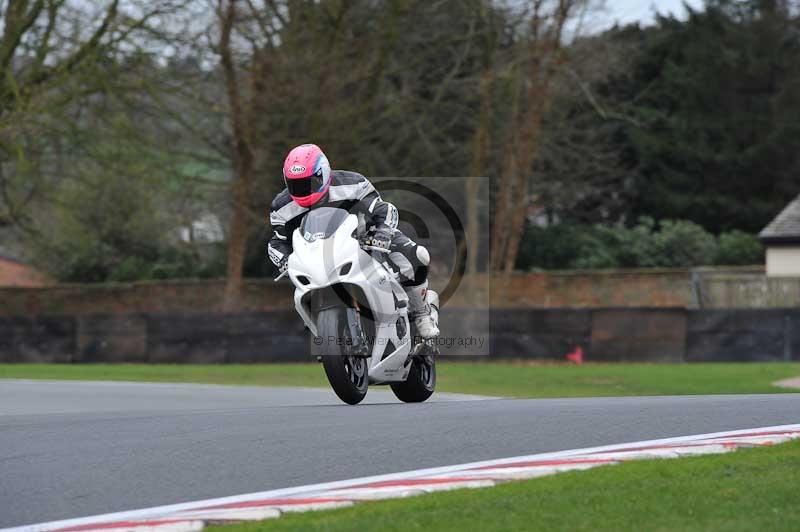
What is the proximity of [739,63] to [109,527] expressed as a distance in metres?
47.9

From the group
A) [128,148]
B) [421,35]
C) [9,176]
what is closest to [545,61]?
[421,35]

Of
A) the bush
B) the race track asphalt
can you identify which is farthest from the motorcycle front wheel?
the bush

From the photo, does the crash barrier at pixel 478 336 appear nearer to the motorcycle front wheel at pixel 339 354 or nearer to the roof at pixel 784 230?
the motorcycle front wheel at pixel 339 354

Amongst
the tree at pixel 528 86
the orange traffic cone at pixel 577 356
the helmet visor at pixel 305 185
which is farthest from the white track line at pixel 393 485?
the tree at pixel 528 86

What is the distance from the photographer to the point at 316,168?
34.2 feet

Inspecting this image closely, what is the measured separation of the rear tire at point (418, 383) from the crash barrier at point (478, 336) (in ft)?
45.2

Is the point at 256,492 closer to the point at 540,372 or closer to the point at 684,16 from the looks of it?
the point at 540,372

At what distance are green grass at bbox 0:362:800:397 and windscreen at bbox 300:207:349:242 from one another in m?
9.16

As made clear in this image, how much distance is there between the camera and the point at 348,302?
1034 centimetres

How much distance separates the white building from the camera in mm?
42094

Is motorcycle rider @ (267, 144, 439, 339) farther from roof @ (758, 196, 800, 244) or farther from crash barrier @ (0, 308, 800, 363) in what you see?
roof @ (758, 196, 800, 244)

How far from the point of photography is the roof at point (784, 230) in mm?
42031

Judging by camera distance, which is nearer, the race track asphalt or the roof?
the race track asphalt

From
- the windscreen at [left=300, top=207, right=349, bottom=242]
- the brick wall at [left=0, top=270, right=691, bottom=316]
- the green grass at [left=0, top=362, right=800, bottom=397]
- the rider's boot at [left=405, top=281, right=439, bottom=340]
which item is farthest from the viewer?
the brick wall at [left=0, top=270, right=691, bottom=316]
